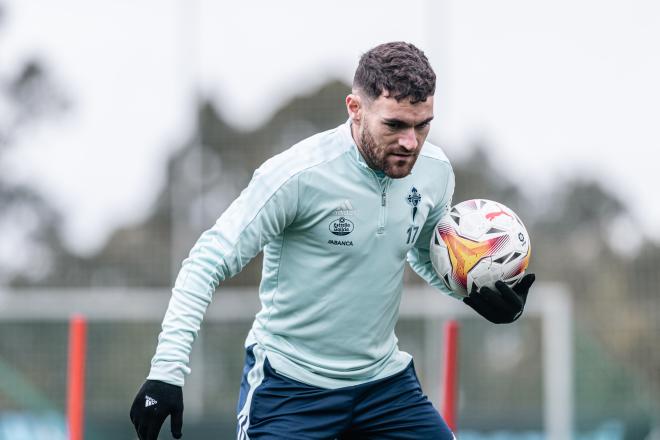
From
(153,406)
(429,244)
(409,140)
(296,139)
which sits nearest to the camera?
(153,406)

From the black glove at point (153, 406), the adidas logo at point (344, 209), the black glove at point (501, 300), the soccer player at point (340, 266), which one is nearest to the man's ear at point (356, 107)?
the soccer player at point (340, 266)

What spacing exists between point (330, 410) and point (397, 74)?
1.21 m

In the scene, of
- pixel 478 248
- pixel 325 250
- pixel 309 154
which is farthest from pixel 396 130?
pixel 478 248

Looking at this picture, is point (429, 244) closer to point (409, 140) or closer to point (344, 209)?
point (344, 209)

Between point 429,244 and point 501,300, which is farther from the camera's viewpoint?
point 429,244

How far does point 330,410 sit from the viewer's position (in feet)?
13.9

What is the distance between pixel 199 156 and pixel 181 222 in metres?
0.78

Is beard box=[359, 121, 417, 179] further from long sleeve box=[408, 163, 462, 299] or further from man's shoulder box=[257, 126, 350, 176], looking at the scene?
long sleeve box=[408, 163, 462, 299]

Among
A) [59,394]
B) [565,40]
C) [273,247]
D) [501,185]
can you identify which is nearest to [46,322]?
[59,394]

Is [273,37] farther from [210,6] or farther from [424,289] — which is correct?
[424,289]

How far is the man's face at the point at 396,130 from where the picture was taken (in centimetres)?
401

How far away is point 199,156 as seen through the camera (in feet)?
42.3

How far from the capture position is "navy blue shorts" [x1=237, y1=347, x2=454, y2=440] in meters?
4.21

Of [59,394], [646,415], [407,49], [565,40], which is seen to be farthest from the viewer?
[565,40]
